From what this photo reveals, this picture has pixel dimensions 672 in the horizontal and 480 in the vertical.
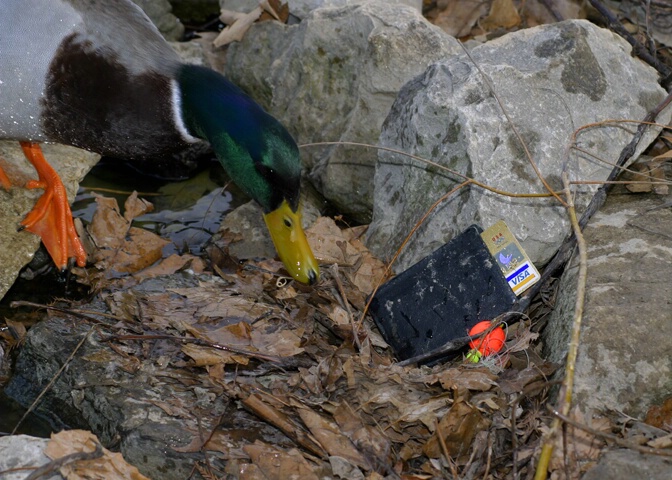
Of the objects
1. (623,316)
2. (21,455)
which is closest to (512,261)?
(623,316)

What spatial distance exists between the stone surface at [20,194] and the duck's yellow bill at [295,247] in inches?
50.2

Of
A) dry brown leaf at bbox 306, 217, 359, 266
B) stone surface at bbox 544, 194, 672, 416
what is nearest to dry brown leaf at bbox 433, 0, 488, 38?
dry brown leaf at bbox 306, 217, 359, 266

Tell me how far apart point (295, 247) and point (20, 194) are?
1.58 m

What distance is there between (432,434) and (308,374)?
0.53 m

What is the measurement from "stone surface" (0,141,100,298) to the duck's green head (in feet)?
3.38

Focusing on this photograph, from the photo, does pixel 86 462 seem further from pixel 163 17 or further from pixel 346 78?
pixel 163 17

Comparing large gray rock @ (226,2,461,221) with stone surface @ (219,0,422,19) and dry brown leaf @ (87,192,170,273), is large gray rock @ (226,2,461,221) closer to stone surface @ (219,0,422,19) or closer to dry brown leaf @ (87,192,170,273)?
stone surface @ (219,0,422,19)

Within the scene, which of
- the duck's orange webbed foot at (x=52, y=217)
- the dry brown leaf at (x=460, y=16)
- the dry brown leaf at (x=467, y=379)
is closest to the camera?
the dry brown leaf at (x=467, y=379)

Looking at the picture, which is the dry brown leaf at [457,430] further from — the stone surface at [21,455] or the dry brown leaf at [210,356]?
the stone surface at [21,455]

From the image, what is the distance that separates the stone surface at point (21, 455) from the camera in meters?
2.53

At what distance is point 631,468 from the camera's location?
2434mm

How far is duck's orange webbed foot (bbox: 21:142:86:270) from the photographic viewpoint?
4.13m

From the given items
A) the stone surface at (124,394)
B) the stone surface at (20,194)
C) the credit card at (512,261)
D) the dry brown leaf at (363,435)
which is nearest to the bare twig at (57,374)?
the stone surface at (124,394)

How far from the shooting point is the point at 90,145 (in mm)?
3719
